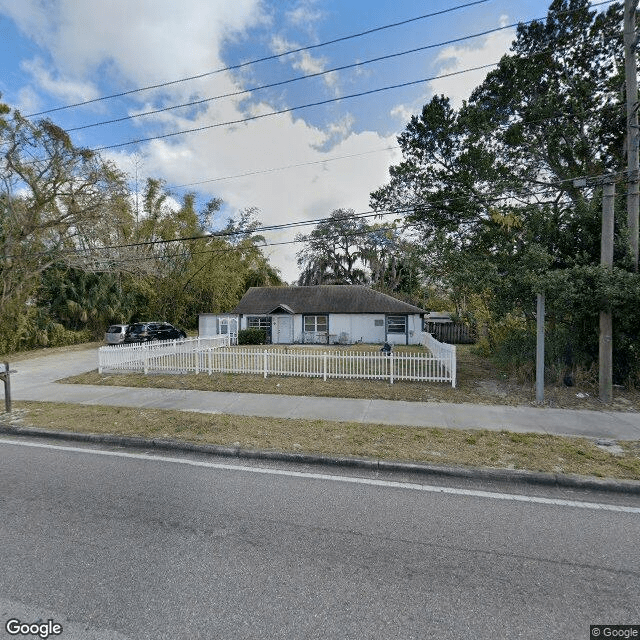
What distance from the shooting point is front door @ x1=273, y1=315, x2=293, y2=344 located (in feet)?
80.8

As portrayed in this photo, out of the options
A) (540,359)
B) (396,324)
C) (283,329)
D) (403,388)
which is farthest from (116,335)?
(540,359)

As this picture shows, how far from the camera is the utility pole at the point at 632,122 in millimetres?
8102

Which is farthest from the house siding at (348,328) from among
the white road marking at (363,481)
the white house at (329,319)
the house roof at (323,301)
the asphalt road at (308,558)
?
the asphalt road at (308,558)

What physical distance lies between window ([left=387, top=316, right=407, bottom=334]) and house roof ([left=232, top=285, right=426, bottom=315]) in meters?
0.54

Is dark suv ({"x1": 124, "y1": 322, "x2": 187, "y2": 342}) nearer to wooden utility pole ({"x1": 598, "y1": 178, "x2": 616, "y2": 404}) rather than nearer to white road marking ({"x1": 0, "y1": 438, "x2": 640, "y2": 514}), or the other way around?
white road marking ({"x1": 0, "y1": 438, "x2": 640, "y2": 514})

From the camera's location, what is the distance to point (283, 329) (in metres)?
24.7

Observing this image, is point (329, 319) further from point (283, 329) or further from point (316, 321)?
point (283, 329)

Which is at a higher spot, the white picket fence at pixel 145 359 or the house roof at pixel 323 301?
the house roof at pixel 323 301

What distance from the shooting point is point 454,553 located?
9.72 feet

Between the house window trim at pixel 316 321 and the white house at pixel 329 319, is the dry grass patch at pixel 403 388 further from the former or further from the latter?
the house window trim at pixel 316 321

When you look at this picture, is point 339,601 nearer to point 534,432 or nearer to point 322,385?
point 534,432

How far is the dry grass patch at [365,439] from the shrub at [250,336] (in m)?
16.3

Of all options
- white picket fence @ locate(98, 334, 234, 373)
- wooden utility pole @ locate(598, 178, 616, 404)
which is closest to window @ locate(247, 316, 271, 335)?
white picket fence @ locate(98, 334, 234, 373)

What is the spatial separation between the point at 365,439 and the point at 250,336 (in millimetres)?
18795
